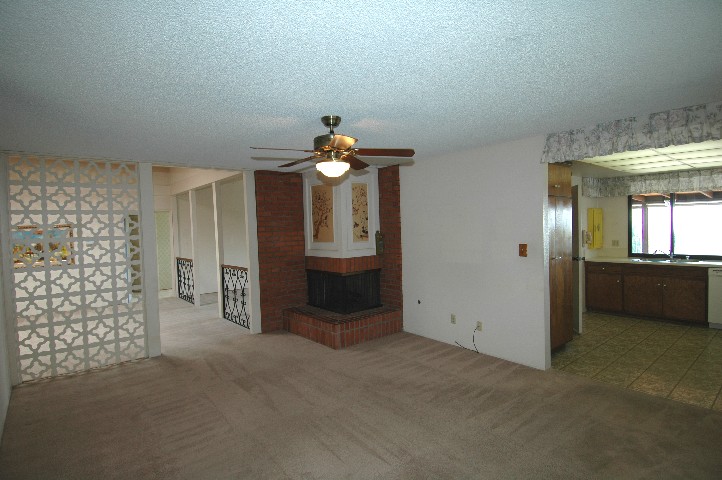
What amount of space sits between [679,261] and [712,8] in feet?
17.8

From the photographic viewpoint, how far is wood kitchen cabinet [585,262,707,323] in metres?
5.22

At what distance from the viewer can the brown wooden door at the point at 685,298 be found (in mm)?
5168

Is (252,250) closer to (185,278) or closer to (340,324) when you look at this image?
(340,324)

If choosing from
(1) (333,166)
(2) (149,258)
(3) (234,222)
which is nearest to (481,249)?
(1) (333,166)

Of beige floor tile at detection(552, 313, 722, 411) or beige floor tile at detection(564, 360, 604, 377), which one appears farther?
beige floor tile at detection(564, 360, 604, 377)

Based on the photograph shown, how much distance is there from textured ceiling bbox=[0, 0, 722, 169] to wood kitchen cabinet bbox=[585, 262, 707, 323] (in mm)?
3563

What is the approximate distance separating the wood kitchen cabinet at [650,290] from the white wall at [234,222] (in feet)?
24.0

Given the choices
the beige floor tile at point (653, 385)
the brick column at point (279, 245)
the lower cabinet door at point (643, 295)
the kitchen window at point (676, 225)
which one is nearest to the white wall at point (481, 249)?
the beige floor tile at point (653, 385)

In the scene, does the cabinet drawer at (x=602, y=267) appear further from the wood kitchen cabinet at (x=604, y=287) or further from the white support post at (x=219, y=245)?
the white support post at (x=219, y=245)

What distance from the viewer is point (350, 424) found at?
2.91m

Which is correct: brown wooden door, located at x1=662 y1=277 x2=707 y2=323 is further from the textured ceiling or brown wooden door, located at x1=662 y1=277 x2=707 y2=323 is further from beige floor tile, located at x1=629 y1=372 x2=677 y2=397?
the textured ceiling

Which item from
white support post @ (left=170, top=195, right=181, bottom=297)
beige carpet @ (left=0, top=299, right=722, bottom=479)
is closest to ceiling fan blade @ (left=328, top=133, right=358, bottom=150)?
beige carpet @ (left=0, top=299, right=722, bottom=479)

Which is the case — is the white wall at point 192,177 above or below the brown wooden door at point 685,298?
above

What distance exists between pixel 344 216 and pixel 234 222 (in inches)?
192
